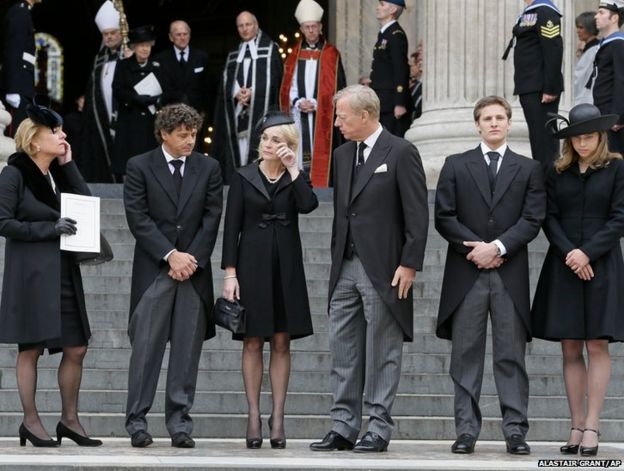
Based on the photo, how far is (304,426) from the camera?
35.3 feet

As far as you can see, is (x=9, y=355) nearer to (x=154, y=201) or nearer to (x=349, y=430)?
(x=154, y=201)

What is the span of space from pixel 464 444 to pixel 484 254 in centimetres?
107

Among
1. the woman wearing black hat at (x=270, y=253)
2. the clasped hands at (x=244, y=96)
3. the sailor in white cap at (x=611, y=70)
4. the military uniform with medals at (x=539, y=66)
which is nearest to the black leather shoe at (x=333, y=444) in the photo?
the woman wearing black hat at (x=270, y=253)

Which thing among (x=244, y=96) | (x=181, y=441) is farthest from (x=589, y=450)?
(x=244, y=96)

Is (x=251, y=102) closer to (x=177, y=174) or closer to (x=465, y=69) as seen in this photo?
(x=465, y=69)

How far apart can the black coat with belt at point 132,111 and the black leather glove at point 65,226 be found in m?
6.97

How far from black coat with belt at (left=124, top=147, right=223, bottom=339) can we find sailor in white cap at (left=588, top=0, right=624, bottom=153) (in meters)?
4.69

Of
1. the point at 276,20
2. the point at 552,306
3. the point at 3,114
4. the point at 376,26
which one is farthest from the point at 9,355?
the point at 276,20

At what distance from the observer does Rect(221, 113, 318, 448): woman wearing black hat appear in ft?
33.2

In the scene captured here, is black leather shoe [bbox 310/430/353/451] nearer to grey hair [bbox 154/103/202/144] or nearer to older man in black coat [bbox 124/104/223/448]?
older man in black coat [bbox 124/104/223/448]

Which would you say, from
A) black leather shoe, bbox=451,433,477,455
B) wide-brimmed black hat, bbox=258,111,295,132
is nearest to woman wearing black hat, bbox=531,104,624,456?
black leather shoe, bbox=451,433,477,455

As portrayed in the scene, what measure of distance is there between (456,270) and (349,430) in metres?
1.11

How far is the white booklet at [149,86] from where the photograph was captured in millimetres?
16938

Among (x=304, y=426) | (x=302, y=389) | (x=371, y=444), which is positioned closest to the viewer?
(x=371, y=444)
